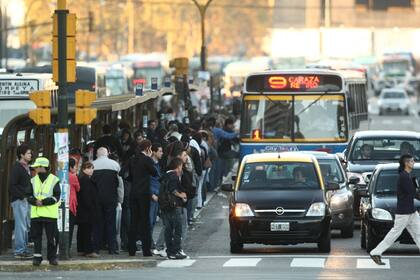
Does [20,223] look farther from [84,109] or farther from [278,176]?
[278,176]

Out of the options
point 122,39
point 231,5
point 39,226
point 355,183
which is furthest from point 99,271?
point 231,5

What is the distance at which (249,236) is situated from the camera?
25.7 m

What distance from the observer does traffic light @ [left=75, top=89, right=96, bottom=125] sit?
2461 centimetres

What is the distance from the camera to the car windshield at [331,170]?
29750 millimetres

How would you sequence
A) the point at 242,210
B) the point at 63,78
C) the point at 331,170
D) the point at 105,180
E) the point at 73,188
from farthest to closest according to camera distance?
the point at 331,170 → the point at 242,210 → the point at 105,180 → the point at 73,188 → the point at 63,78

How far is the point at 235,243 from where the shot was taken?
26094mm

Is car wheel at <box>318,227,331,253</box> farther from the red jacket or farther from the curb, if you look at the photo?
the red jacket

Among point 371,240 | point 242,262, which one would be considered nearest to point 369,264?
point 371,240

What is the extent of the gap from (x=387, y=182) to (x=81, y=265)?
223 inches

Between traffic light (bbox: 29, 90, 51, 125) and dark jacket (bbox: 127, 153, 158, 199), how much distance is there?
1.65m

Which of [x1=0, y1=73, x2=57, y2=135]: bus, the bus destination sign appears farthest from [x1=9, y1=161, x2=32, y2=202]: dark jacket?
the bus destination sign

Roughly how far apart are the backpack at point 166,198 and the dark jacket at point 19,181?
196 cm

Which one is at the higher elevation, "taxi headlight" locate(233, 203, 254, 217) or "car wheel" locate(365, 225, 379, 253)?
"taxi headlight" locate(233, 203, 254, 217)

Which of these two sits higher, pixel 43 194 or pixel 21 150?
pixel 21 150
